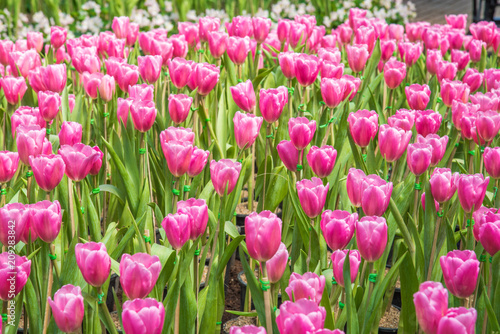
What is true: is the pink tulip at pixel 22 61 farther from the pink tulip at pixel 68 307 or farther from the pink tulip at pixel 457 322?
the pink tulip at pixel 457 322

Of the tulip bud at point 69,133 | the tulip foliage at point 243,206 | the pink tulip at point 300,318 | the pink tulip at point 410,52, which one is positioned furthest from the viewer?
the pink tulip at point 410,52

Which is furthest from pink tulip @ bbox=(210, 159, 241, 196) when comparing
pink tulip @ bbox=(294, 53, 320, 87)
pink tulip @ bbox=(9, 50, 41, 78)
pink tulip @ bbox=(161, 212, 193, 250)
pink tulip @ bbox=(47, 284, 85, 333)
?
pink tulip @ bbox=(9, 50, 41, 78)

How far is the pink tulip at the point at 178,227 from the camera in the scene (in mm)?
1362

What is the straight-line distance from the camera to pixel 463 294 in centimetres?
123

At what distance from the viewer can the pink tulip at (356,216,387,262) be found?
127 cm

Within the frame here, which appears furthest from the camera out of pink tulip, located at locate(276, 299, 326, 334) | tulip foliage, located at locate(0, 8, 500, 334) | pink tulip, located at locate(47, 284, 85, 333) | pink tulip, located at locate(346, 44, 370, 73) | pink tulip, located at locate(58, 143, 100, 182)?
pink tulip, located at locate(346, 44, 370, 73)

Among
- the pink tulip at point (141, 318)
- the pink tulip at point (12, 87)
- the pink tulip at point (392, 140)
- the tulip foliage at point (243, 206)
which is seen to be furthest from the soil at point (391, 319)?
the pink tulip at point (12, 87)

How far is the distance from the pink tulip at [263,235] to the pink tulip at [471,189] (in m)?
0.57

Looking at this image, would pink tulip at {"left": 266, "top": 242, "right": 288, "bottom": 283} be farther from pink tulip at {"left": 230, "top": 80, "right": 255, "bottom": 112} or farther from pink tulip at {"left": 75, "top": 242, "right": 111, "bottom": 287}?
pink tulip at {"left": 230, "top": 80, "right": 255, "bottom": 112}

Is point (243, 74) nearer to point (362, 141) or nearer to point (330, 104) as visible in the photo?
point (330, 104)

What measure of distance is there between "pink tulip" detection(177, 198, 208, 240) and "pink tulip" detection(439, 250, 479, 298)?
0.54m

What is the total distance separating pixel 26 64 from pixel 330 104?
1457mm

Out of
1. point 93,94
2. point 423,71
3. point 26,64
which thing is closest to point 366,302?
point 93,94

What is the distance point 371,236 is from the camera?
128cm
